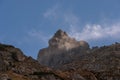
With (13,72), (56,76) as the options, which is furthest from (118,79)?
(13,72)

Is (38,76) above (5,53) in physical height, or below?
below

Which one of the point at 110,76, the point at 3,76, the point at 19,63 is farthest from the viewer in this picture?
the point at 110,76

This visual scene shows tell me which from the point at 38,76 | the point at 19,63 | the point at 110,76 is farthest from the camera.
A: the point at 110,76

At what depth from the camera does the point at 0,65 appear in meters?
134

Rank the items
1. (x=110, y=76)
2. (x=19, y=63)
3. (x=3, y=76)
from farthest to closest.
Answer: (x=110, y=76) < (x=19, y=63) < (x=3, y=76)

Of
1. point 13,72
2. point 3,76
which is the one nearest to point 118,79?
point 13,72

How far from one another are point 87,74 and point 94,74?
634 centimetres

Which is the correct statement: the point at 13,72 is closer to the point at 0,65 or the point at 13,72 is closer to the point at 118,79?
the point at 0,65

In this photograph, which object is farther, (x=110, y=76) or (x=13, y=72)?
(x=110, y=76)

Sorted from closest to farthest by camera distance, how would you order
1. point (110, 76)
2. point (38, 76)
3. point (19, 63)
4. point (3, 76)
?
point (3, 76)
point (38, 76)
point (19, 63)
point (110, 76)

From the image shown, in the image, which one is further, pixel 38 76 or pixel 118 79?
pixel 118 79

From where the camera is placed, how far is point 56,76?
136 m

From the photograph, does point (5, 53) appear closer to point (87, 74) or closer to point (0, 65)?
point (0, 65)

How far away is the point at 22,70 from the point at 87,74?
80.4 feet
